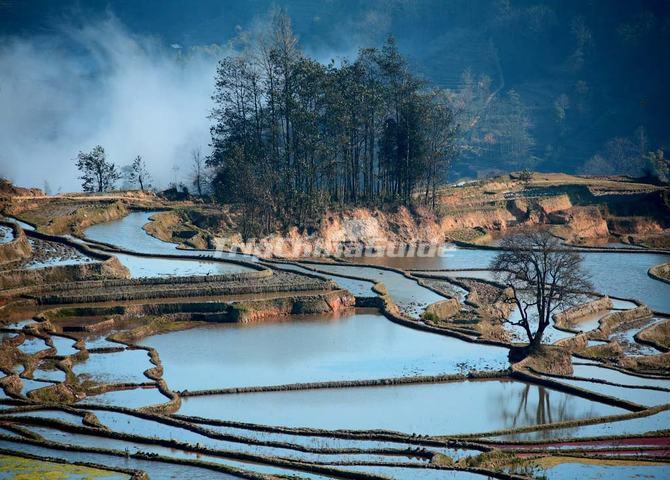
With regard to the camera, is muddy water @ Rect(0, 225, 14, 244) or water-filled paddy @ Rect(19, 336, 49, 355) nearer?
water-filled paddy @ Rect(19, 336, 49, 355)

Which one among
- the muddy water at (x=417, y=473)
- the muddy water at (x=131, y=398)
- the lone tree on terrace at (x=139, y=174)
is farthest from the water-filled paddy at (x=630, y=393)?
the lone tree on terrace at (x=139, y=174)

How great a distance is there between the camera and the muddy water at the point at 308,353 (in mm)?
36844

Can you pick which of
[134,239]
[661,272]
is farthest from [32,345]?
[661,272]

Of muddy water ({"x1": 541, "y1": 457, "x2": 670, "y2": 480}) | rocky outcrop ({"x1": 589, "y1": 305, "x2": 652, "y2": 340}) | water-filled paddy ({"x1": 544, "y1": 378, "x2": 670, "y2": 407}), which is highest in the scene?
rocky outcrop ({"x1": 589, "y1": 305, "x2": 652, "y2": 340})

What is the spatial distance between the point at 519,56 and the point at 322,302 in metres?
130

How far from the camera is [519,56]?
17038 centimetres

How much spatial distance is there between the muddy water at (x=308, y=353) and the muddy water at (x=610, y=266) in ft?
53.8

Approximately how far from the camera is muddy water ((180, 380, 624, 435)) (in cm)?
3177

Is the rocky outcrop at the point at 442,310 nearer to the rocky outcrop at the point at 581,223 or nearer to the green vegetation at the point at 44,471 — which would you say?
the green vegetation at the point at 44,471

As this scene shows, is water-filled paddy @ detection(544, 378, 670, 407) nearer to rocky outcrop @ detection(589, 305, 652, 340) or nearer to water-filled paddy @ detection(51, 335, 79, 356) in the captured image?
rocky outcrop @ detection(589, 305, 652, 340)

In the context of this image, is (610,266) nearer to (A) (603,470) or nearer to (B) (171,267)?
(B) (171,267)

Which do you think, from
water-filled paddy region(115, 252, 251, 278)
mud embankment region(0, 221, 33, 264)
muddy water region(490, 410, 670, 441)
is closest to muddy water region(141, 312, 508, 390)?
muddy water region(490, 410, 670, 441)

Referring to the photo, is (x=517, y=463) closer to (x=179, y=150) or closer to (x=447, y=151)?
(x=447, y=151)

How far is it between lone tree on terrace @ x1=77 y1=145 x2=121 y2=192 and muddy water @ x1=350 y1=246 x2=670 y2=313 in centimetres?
2816
